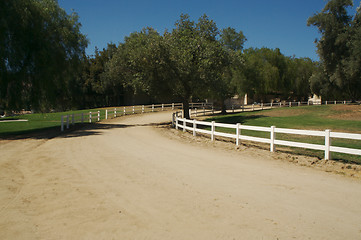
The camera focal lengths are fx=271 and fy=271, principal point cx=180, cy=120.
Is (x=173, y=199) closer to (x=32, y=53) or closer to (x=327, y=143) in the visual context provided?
(x=327, y=143)

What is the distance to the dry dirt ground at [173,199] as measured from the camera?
424 cm

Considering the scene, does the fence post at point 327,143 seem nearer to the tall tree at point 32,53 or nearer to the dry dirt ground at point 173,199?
the dry dirt ground at point 173,199

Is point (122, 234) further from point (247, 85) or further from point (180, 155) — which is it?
point (247, 85)

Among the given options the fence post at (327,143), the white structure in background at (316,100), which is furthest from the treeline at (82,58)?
the white structure in background at (316,100)

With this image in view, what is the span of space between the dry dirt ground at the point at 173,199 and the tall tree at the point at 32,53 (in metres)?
8.94

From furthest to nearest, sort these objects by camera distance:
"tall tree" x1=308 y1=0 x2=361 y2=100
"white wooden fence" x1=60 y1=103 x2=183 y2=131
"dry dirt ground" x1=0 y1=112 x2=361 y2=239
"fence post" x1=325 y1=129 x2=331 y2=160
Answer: "tall tree" x1=308 y1=0 x2=361 y2=100 < "white wooden fence" x1=60 y1=103 x2=183 y2=131 < "fence post" x1=325 y1=129 x2=331 y2=160 < "dry dirt ground" x1=0 y1=112 x2=361 y2=239

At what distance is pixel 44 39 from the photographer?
18.0 metres

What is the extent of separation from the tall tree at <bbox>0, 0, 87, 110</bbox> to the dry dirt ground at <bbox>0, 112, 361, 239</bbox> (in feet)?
29.3

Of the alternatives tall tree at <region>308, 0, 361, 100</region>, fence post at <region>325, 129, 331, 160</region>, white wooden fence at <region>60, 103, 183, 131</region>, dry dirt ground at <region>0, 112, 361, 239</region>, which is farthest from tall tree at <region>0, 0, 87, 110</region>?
tall tree at <region>308, 0, 361, 100</region>

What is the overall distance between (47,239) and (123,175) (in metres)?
3.60

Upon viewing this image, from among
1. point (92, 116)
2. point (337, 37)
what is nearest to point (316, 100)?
point (337, 37)

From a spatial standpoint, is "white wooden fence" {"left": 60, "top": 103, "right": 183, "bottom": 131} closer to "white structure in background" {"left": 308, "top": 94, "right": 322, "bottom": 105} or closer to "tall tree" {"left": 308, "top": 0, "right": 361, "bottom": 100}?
"tall tree" {"left": 308, "top": 0, "right": 361, "bottom": 100}

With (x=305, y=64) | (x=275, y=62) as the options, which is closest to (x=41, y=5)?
→ (x=275, y=62)

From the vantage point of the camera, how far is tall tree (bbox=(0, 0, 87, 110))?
54.3 feet
